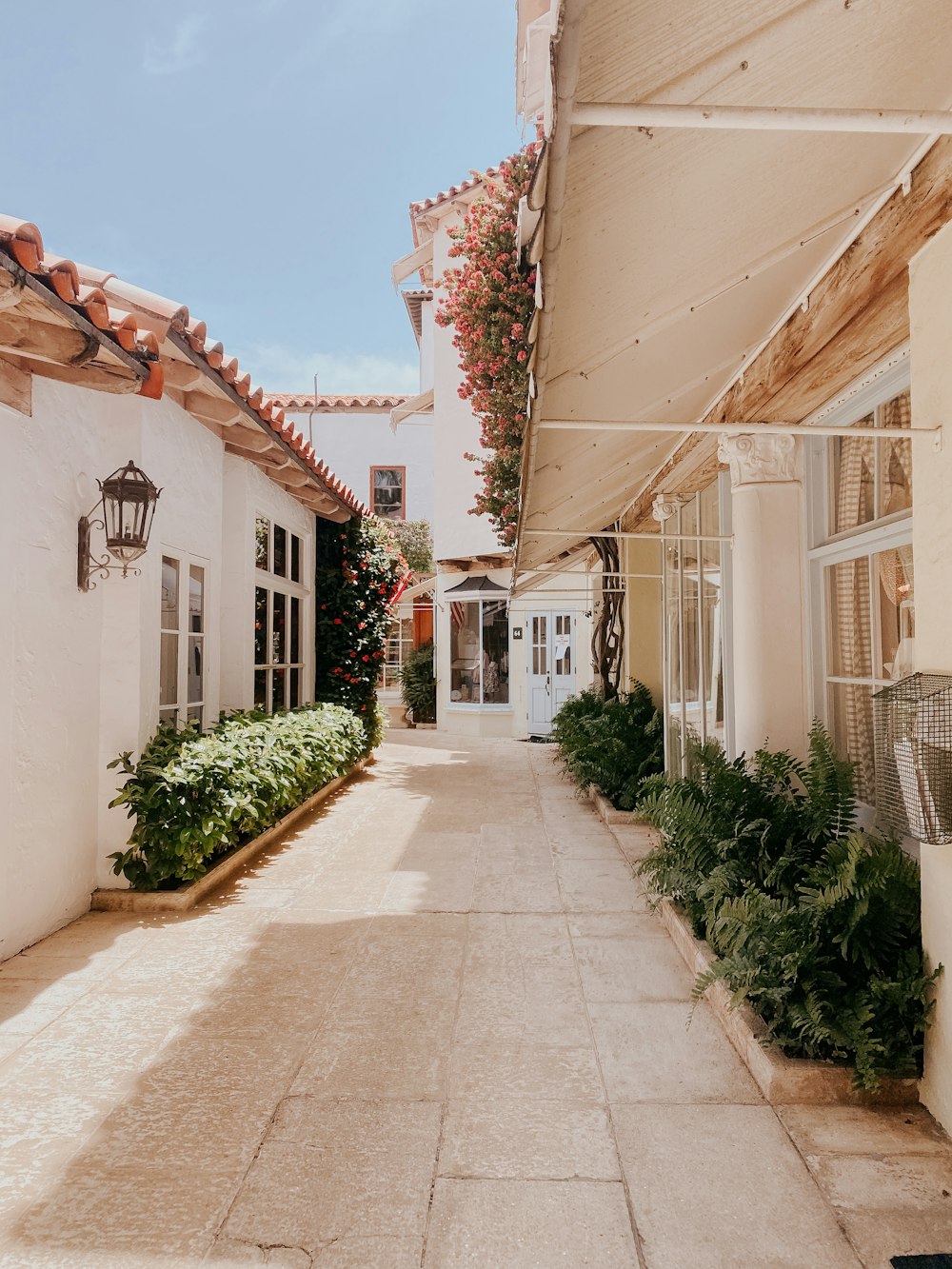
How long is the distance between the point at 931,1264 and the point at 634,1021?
1.41 metres

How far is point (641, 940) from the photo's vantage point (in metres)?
4.15

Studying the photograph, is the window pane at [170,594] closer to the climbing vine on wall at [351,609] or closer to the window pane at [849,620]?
the window pane at [849,620]

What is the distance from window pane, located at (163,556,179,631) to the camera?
18.3 ft

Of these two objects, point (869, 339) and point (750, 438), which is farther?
point (750, 438)

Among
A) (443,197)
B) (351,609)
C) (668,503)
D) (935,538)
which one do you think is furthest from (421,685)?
(935,538)

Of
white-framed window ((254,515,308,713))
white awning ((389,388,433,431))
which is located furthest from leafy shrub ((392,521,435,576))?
white-framed window ((254,515,308,713))

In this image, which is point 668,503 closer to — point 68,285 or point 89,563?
point 89,563

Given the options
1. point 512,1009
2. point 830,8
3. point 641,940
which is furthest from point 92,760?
point 830,8

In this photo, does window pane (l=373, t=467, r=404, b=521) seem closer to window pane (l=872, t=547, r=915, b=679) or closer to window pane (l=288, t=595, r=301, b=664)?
window pane (l=288, t=595, r=301, b=664)

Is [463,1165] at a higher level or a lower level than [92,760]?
lower

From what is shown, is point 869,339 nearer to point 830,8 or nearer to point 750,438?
point 750,438

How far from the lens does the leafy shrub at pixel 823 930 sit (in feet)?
8.25

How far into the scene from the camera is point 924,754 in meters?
2.22

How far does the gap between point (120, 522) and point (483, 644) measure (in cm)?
1083
